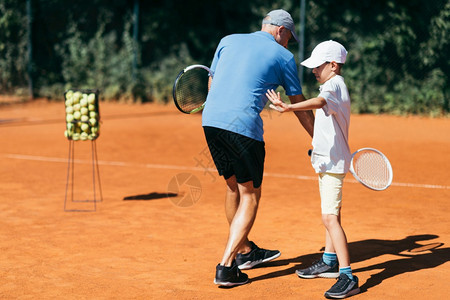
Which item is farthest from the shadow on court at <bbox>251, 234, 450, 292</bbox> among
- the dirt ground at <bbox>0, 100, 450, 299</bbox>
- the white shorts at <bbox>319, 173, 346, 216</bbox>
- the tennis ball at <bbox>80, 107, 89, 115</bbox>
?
the tennis ball at <bbox>80, 107, 89, 115</bbox>

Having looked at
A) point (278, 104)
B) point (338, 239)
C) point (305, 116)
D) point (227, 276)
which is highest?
point (278, 104)

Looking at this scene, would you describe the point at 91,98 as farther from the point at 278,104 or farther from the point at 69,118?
the point at 278,104

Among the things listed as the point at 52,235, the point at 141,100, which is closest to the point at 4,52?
the point at 141,100

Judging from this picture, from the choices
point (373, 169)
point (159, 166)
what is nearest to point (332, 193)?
point (373, 169)

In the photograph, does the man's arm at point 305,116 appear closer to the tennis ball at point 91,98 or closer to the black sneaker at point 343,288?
the black sneaker at point 343,288

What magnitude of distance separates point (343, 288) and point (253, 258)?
40.6 inches

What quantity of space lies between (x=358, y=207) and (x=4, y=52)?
15126mm

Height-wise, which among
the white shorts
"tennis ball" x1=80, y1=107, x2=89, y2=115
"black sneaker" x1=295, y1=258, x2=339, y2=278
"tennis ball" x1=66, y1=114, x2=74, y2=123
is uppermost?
"tennis ball" x1=80, y1=107, x2=89, y2=115

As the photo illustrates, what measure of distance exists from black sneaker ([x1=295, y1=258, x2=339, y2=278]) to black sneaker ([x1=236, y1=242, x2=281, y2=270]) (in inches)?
16.3

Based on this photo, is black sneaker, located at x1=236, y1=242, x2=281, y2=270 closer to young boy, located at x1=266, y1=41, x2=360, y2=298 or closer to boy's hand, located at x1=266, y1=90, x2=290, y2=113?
young boy, located at x1=266, y1=41, x2=360, y2=298

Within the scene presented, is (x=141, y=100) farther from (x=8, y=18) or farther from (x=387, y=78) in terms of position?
(x=387, y=78)

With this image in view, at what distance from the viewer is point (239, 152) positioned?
5.01 metres

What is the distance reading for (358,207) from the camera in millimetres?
7812

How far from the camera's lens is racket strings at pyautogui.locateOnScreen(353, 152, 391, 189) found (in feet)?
17.0
